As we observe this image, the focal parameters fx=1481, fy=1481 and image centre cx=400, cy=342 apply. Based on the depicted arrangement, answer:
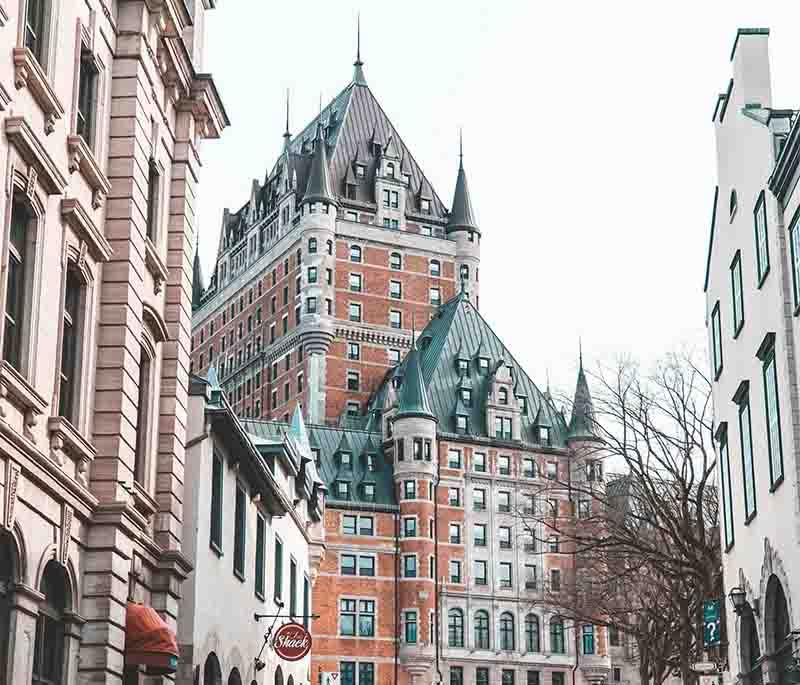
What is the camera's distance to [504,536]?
364 ft

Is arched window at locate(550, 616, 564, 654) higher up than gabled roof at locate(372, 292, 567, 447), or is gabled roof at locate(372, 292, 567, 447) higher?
gabled roof at locate(372, 292, 567, 447)

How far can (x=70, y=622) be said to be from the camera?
20344 mm

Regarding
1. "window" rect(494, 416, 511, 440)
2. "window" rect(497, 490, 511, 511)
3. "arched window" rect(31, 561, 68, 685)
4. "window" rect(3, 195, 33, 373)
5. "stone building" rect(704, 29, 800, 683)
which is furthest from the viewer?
"window" rect(494, 416, 511, 440)

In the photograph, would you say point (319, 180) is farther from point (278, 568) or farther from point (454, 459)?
point (278, 568)

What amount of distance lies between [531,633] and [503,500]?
10018 millimetres

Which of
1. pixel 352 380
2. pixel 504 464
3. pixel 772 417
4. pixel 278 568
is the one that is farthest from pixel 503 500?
pixel 772 417

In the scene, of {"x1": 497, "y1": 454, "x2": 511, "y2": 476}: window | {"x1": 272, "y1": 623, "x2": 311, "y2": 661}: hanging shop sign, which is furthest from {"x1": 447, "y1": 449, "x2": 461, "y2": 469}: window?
{"x1": 272, "y1": 623, "x2": 311, "y2": 661}: hanging shop sign

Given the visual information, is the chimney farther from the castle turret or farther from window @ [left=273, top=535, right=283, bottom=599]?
the castle turret

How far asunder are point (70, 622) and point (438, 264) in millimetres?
112834

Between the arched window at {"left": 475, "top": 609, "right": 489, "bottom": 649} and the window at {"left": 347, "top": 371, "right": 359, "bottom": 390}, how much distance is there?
24.6 metres

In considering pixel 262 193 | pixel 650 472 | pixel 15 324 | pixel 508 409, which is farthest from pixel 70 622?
pixel 262 193

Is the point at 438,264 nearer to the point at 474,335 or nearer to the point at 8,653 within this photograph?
the point at 474,335

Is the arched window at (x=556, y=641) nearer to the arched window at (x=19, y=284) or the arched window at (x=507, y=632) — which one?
the arched window at (x=507, y=632)

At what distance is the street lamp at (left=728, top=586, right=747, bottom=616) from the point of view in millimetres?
29703
